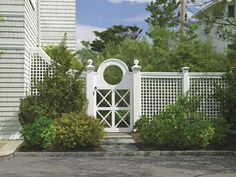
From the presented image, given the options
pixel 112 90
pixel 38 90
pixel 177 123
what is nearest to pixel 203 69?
pixel 112 90

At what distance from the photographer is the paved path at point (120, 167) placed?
11102mm

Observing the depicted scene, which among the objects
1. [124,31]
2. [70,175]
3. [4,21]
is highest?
[124,31]

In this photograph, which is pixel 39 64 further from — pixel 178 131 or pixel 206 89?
pixel 206 89

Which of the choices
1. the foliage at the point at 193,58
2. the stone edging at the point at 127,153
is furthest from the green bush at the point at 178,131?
the foliage at the point at 193,58

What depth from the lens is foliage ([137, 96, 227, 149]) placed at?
14.9m

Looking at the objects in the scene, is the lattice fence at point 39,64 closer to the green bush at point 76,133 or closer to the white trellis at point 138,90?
the white trellis at point 138,90

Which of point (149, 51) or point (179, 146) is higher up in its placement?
point (149, 51)

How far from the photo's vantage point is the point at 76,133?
14.5 metres

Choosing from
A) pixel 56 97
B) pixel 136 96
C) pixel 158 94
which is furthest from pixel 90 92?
pixel 158 94

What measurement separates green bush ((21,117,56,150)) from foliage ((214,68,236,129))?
5.71m

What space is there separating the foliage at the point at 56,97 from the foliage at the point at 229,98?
4565 mm

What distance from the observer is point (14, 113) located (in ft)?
55.9

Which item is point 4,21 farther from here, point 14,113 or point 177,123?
point 177,123

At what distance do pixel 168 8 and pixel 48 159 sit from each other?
26.6m
